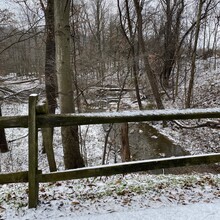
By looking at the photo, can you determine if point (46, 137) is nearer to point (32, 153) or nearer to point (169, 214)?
point (32, 153)

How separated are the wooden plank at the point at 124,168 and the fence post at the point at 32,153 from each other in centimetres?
10

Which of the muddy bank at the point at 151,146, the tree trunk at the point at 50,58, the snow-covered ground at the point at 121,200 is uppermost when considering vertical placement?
the tree trunk at the point at 50,58

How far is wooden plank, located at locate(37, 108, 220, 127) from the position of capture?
2.70 m

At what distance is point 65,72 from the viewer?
555 centimetres

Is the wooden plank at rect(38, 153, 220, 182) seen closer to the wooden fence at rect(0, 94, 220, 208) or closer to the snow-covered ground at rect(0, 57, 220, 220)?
the wooden fence at rect(0, 94, 220, 208)

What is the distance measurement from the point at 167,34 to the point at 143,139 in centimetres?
1096

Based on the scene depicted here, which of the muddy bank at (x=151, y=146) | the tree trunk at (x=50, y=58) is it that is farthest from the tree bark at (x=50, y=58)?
the muddy bank at (x=151, y=146)

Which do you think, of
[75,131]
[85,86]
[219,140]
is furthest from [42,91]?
[219,140]

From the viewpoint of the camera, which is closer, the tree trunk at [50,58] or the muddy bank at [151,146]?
the tree trunk at [50,58]

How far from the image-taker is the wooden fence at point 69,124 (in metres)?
2.62

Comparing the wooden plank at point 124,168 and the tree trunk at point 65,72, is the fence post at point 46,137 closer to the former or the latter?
the wooden plank at point 124,168

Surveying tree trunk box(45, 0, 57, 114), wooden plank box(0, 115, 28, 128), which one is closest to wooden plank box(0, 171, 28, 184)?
wooden plank box(0, 115, 28, 128)

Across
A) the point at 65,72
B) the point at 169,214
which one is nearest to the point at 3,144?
the point at 65,72

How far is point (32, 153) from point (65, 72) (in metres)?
3.20
